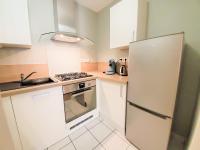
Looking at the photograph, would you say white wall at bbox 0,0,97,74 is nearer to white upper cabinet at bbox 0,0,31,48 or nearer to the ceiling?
the ceiling

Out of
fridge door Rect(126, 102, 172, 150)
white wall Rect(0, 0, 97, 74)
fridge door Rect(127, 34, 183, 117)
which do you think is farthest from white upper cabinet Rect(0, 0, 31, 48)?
fridge door Rect(126, 102, 172, 150)

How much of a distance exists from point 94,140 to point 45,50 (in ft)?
5.44

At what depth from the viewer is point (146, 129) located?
41.9 inches

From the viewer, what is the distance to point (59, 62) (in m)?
1.77

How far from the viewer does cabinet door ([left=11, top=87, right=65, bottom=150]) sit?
0.98 metres

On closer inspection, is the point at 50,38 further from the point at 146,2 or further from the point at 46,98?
the point at 146,2

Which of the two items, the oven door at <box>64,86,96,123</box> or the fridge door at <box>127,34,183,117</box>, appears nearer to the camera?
the fridge door at <box>127,34,183,117</box>

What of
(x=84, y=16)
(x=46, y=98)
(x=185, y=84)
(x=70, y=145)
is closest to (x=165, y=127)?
(x=185, y=84)

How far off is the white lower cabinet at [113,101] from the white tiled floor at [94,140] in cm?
13

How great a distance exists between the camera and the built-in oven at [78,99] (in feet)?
4.38

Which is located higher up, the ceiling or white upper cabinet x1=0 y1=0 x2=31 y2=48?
the ceiling

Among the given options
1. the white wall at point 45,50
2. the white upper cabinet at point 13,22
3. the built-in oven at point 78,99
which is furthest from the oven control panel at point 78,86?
the white upper cabinet at point 13,22

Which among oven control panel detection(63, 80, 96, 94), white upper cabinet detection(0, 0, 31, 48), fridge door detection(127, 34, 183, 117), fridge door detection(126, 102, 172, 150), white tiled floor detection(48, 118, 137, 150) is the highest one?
white upper cabinet detection(0, 0, 31, 48)

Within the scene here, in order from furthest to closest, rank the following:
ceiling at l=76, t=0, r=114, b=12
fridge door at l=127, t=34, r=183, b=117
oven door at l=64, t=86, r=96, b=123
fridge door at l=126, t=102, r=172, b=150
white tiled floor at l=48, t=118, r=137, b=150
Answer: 1. ceiling at l=76, t=0, r=114, b=12
2. oven door at l=64, t=86, r=96, b=123
3. white tiled floor at l=48, t=118, r=137, b=150
4. fridge door at l=126, t=102, r=172, b=150
5. fridge door at l=127, t=34, r=183, b=117
